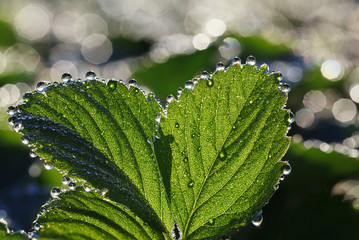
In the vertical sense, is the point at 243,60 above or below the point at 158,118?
above

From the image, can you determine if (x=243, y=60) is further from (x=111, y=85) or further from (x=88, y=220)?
(x=88, y=220)

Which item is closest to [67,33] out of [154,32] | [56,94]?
[154,32]

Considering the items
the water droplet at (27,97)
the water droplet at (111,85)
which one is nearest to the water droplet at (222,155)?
the water droplet at (111,85)

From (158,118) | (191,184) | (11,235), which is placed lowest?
(11,235)

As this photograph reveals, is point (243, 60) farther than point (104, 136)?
Yes

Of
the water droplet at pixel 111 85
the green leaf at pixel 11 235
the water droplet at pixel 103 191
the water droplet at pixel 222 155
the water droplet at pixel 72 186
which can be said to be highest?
the water droplet at pixel 111 85

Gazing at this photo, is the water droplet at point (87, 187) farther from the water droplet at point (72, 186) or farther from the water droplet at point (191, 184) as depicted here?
the water droplet at point (191, 184)

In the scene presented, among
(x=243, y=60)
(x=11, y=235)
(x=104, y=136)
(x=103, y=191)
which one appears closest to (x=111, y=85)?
(x=104, y=136)
